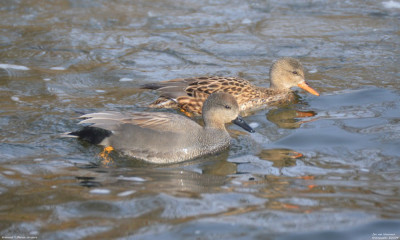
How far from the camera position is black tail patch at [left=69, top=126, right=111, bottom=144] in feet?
20.8

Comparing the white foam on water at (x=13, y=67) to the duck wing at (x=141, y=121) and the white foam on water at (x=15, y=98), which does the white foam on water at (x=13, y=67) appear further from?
the duck wing at (x=141, y=121)

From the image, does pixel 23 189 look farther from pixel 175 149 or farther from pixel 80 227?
pixel 175 149

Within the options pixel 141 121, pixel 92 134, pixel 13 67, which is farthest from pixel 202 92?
pixel 13 67

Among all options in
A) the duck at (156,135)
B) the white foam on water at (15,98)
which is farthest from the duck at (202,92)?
the white foam on water at (15,98)

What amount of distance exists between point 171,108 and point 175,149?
1.82 metres

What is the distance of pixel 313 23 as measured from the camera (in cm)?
1129

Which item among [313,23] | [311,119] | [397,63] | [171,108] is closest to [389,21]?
[313,23]

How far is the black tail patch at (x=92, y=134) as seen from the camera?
6336 mm

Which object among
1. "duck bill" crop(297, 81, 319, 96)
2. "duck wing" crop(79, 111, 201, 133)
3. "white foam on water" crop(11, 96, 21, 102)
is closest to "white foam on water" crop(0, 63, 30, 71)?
"white foam on water" crop(11, 96, 21, 102)

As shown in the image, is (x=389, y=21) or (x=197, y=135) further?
(x=389, y=21)

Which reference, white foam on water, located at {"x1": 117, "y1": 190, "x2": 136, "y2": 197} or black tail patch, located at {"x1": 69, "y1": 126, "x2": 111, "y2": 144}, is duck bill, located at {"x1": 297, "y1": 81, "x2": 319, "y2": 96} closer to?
black tail patch, located at {"x1": 69, "y1": 126, "x2": 111, "y2": 144}

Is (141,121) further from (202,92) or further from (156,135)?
(202,92)

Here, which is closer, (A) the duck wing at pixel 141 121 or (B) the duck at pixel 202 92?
(A) the duck wing at pixel 141 121

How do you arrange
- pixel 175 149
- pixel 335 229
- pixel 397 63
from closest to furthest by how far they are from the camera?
1. pixel 335 229
2. pixel 175 149
3. pixel 397 63
